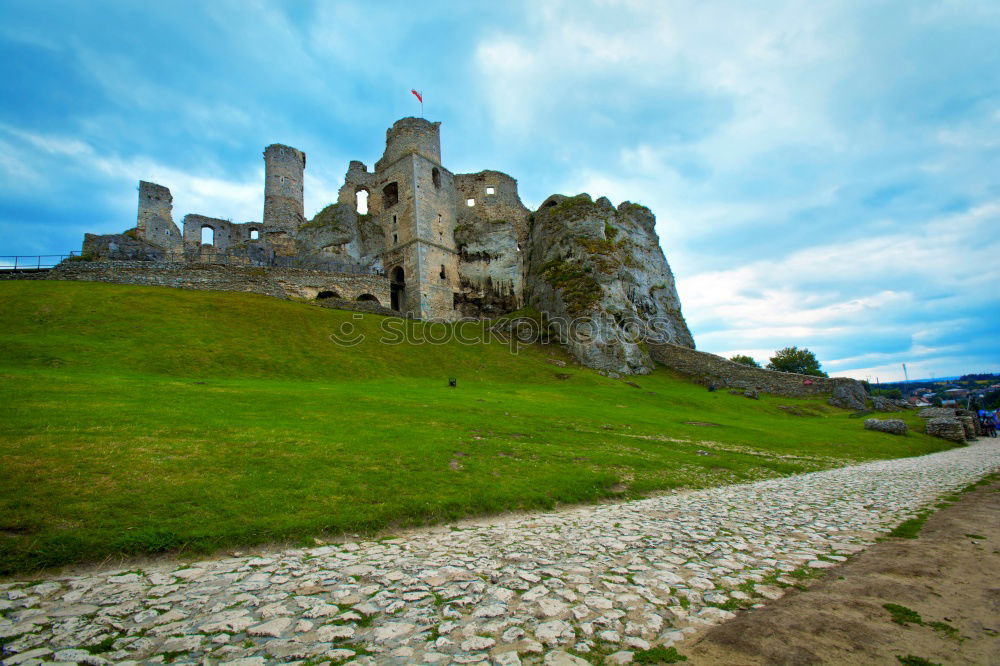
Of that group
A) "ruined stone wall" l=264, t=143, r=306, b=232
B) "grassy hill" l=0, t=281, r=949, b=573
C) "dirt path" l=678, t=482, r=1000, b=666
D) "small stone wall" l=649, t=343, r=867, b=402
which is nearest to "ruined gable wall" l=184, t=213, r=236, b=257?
"ruined stone wall" l=264, t=143, r=306, b=232

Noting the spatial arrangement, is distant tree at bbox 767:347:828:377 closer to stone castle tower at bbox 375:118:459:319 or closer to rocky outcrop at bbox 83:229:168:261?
stone castle tower at bbox 375:118:459:319

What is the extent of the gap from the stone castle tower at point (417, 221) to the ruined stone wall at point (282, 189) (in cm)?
1139

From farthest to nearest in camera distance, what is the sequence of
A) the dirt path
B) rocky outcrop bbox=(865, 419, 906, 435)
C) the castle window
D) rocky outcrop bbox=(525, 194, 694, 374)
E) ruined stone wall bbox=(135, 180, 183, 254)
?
the castle window < ruined stone wall bbox=(135, 180, 183, 254) < rocky outcrop bbox=(525, 194, 694, 374) < rocky outcrop bbox=(865, 419, 906, 435) < the dirt path

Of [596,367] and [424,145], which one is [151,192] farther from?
[596,367]

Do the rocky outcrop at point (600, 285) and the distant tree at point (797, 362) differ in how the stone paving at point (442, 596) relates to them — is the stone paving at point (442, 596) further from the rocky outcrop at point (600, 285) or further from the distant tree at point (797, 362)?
the distant tree at point (797, 362)

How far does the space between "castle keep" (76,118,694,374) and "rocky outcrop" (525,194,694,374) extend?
16cm

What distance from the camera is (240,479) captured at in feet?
29.0

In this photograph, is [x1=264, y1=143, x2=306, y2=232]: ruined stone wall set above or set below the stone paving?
above

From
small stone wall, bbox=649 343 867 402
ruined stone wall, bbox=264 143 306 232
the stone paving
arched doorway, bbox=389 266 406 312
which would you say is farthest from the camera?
ruined stone wall, bbox=264 143 306 232

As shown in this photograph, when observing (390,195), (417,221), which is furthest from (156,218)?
(417,221)

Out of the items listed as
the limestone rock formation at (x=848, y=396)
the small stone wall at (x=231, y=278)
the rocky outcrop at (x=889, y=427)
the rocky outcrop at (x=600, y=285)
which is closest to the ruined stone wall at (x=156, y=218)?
the small stone wall at (x=231, y=278)

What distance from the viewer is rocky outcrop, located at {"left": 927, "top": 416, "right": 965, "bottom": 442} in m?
33.3

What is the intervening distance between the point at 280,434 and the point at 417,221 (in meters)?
48.3

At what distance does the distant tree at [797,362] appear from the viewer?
8362cm
